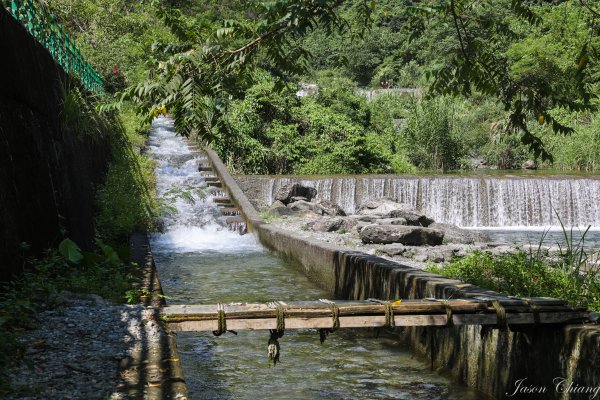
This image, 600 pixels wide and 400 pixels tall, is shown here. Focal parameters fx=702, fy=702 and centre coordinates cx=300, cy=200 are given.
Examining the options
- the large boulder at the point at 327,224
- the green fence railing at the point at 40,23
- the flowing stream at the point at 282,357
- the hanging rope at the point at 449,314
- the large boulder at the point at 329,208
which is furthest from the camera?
the large boulder at the point at 329,208

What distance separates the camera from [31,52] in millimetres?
7555

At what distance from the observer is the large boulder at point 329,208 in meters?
16.7

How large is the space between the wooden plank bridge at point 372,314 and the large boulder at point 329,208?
39.1 ft

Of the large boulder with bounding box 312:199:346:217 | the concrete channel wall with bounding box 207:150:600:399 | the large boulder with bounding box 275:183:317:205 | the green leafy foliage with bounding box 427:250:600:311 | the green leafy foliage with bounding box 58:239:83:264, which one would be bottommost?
the concrete channel wall with bounding box 207:150:600:399

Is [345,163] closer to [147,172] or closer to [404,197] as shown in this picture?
[404,197]

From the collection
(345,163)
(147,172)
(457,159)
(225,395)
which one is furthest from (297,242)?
(457,159)

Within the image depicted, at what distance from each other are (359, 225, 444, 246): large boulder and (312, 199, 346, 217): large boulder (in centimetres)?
441

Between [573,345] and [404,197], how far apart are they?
49.3 feet

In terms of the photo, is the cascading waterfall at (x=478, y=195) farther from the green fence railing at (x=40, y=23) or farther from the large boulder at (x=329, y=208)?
the green fence railing at (x=40, y=23)

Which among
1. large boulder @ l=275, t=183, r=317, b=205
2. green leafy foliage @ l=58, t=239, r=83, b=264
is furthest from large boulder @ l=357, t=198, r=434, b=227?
green leafy foliage @ l=58, t=239, r=83, b=264

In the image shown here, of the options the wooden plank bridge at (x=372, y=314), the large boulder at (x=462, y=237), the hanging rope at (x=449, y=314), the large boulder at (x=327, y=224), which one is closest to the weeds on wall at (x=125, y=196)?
the large boulder at (x=327, y=224)

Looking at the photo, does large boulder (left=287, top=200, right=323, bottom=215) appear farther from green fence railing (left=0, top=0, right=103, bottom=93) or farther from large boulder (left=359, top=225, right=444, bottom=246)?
green fence railing (left=0, top=0, right=103, bottom=93)

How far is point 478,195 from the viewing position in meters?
18.8

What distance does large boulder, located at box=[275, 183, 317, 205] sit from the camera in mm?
17641
